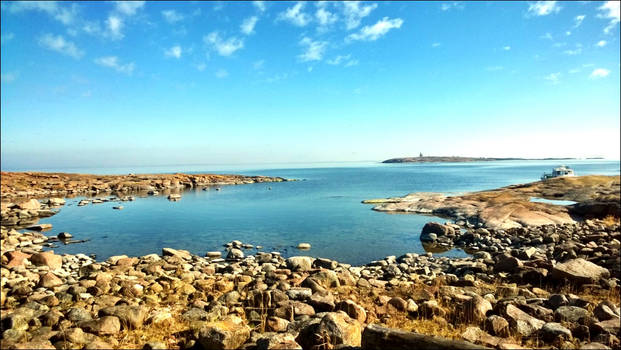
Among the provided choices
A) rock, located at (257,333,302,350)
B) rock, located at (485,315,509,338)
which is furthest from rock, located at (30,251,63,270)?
rock, located at (485,315,509,338)

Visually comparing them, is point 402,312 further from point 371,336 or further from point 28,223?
point 28,223

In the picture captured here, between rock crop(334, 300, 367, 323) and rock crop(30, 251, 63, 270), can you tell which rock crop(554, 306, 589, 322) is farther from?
rock crop(30, 251, 63, 270)

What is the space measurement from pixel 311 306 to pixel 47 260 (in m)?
17.2

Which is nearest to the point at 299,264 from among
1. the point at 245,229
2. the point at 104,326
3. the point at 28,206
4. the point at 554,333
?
the point at 104,326

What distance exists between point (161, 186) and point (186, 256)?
3113 inches

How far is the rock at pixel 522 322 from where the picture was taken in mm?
8688

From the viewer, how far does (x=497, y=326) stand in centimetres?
893

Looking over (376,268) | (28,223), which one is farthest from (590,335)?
(28,223)

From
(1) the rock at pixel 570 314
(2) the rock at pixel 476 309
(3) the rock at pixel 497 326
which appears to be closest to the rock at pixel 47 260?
(2) the rock at pixel 476 309

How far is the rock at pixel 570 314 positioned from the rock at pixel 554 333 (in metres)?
1.46

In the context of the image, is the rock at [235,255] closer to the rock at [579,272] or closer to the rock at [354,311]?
the rock at [354,311]

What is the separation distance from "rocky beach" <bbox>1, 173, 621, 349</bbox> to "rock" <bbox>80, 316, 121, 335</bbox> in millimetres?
31

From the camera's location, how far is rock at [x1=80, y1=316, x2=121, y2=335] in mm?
8664

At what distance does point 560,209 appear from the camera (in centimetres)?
3681
